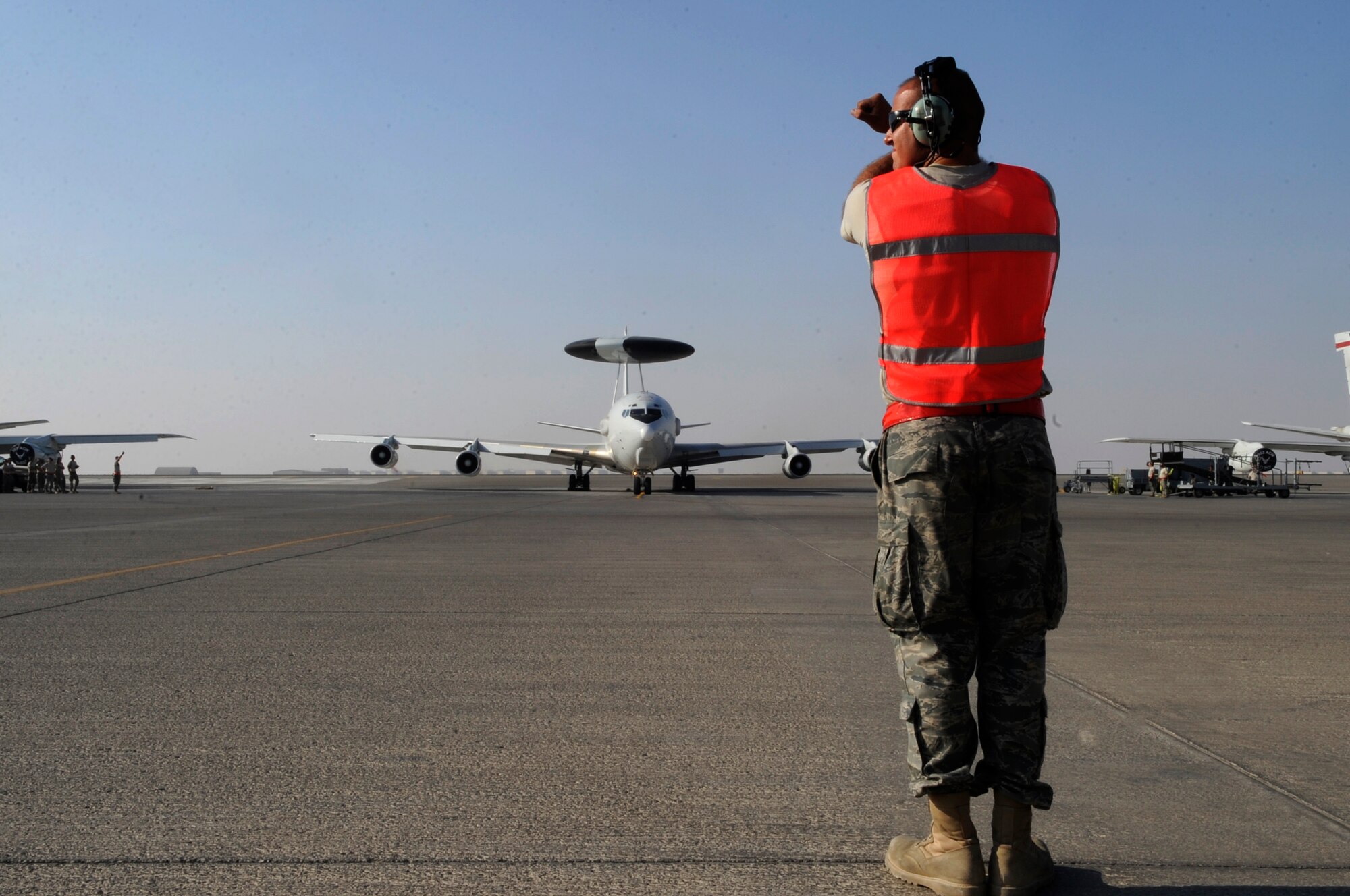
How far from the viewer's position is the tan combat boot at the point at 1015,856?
254 centimetres

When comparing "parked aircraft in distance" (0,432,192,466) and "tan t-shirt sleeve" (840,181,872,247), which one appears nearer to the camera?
"tan t-shirt sleeve" (840,181,872,247)

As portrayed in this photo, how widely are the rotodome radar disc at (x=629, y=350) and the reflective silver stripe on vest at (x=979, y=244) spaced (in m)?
56.6

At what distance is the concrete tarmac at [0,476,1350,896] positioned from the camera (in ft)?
8.75

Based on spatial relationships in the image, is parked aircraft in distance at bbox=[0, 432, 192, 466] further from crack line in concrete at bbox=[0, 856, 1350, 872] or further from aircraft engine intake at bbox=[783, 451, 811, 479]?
crack line in concrete at bbox=[0, 856, 1350, 872]

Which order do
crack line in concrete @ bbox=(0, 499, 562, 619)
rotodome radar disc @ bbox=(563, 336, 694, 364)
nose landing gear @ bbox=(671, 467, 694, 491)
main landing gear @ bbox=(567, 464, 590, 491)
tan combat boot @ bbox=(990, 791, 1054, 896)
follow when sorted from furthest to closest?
1. rotodome radar disc @ bbox=(563, 336, 694, 364)
2. main landing gear @ bbox=(567, 464, 590, 491)
3. nose landing gear @ bbox=(671, 467, 694, 491)
4. crack line in concrete @ bbox=(0, 499, 562, 619)
5. tan combat boot @ bbox=(990, 791, 1054, 896)

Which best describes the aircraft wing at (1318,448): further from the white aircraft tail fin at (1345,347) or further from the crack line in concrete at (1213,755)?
the crack line in concrete at (1213,755)

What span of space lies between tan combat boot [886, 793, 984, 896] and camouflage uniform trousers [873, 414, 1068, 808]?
5cm

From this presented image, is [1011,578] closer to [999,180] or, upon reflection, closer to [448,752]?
[999,180]

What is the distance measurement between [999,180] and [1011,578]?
1054 millimetres

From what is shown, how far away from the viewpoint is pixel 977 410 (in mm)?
2729

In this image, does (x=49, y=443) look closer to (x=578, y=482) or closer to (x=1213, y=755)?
(x=578, y=482)

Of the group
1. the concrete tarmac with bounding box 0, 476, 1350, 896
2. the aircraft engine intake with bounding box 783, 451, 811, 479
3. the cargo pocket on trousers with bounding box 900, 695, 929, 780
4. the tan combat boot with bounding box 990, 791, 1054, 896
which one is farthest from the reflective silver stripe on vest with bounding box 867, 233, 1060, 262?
the aircraft engine intake with bounding box 783, 451, 811, 479

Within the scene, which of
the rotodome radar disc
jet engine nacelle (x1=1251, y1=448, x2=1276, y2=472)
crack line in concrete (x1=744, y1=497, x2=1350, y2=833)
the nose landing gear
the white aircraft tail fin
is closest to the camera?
crack line in concrete (x1=744, y1=497, x2=1350, y2=833)

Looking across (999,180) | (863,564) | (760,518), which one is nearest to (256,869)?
(999,180)
